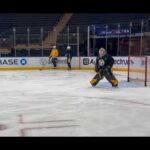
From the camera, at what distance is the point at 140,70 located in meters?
11.6

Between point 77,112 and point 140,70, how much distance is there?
19.1ft

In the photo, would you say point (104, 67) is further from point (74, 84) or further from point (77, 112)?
point (77, 112)

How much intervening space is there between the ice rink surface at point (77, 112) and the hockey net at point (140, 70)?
1.36 metres

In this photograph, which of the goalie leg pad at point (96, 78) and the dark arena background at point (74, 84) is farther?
the goalie leg pad at point (96, 78)

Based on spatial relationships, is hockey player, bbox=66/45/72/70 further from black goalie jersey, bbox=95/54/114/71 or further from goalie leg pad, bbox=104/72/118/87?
goalie leg pad, bbox=104/72/118/87

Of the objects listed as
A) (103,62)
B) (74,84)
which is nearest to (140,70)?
(103,62)

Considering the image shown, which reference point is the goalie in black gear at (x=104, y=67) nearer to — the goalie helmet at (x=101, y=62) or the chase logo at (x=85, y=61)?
the goalie helmet at (x=101, y=62)

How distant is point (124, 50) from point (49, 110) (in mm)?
11001

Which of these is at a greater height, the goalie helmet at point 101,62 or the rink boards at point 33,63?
the goalie helmet at point 101,62

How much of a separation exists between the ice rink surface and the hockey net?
1364 millimetres

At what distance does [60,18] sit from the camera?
22.8m

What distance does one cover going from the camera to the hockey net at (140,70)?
11.0 meters

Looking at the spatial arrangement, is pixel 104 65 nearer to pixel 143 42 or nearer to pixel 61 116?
pixel 61 116

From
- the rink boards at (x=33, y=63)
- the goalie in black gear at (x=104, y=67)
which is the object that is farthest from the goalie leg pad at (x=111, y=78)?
the rink boards at (x=33, y=63)
